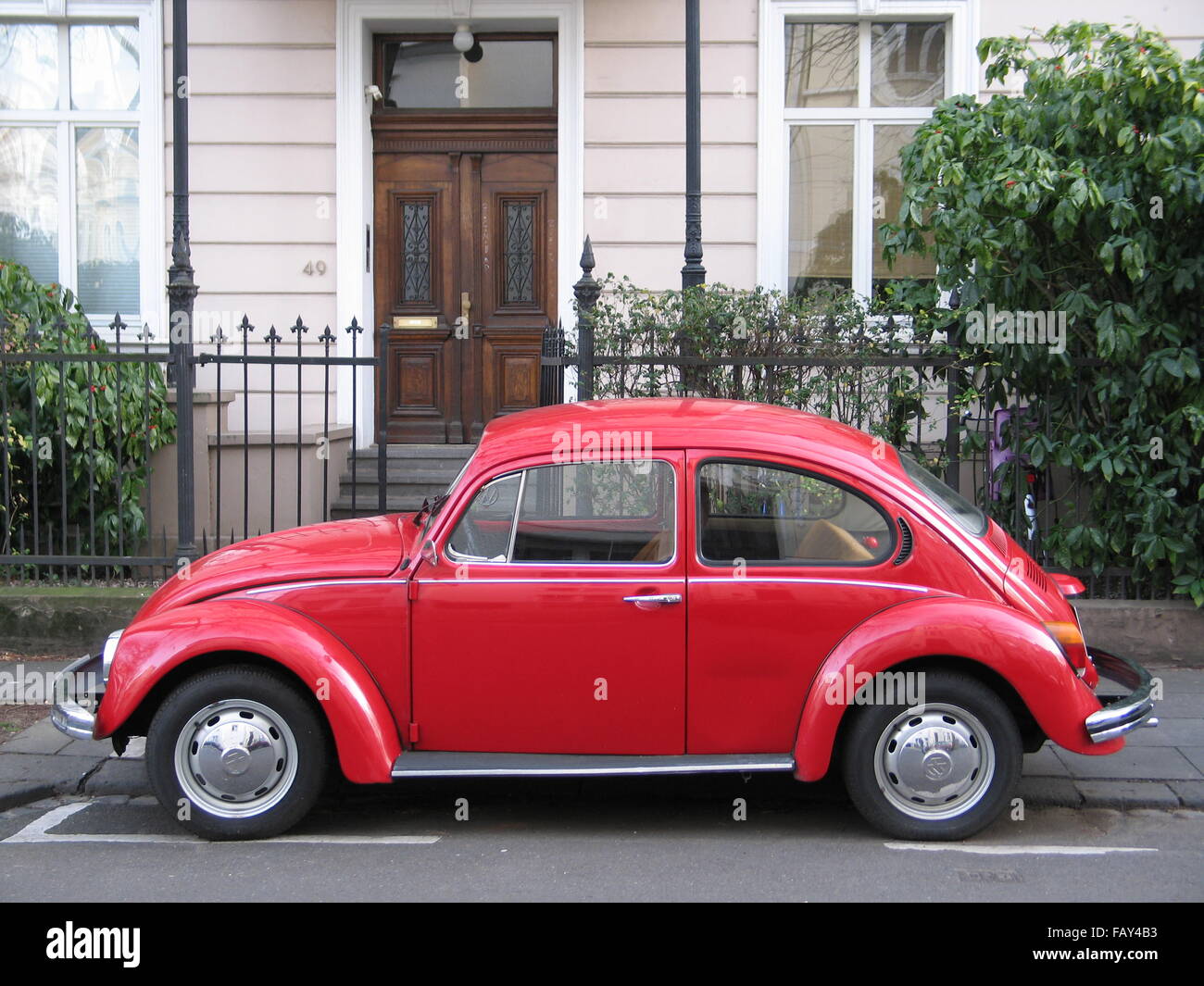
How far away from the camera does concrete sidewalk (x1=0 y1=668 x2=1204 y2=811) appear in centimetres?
563

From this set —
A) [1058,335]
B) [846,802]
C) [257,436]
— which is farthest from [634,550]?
[257,436]

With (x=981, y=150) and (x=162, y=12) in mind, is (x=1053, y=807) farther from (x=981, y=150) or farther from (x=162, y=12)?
(x=162, y=12)

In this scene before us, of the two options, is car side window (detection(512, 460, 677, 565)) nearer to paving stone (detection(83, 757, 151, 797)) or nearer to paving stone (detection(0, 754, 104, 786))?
paving stone (detection(83, 757, 151, 797))

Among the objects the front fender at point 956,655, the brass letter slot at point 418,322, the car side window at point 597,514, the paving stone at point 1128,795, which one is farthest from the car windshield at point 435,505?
the brass letter slot at point 418,322

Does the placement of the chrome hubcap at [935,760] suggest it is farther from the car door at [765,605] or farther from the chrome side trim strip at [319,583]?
the chrome side trim strip at [319,583]

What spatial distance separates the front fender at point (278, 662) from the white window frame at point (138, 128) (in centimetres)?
641

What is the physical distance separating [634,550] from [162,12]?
809 cm

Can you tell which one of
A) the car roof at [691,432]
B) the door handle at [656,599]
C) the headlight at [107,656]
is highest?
the car roof at [691,432]

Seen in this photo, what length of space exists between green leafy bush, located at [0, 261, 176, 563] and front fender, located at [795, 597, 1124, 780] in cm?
505

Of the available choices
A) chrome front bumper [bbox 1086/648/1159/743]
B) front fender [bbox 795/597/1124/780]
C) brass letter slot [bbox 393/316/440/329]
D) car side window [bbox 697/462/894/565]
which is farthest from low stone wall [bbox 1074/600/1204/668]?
brass letter slot [bbox 393/316/440/329]

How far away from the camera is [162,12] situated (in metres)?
10.7

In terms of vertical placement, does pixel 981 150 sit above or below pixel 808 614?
above

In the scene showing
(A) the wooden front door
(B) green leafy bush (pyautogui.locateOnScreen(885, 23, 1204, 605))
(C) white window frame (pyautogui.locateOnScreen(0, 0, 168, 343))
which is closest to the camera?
(B) green leafy bush (pyautogui.locateOnScreen(885, 23, 1204, 605))

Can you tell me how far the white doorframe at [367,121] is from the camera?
10.6 meters
